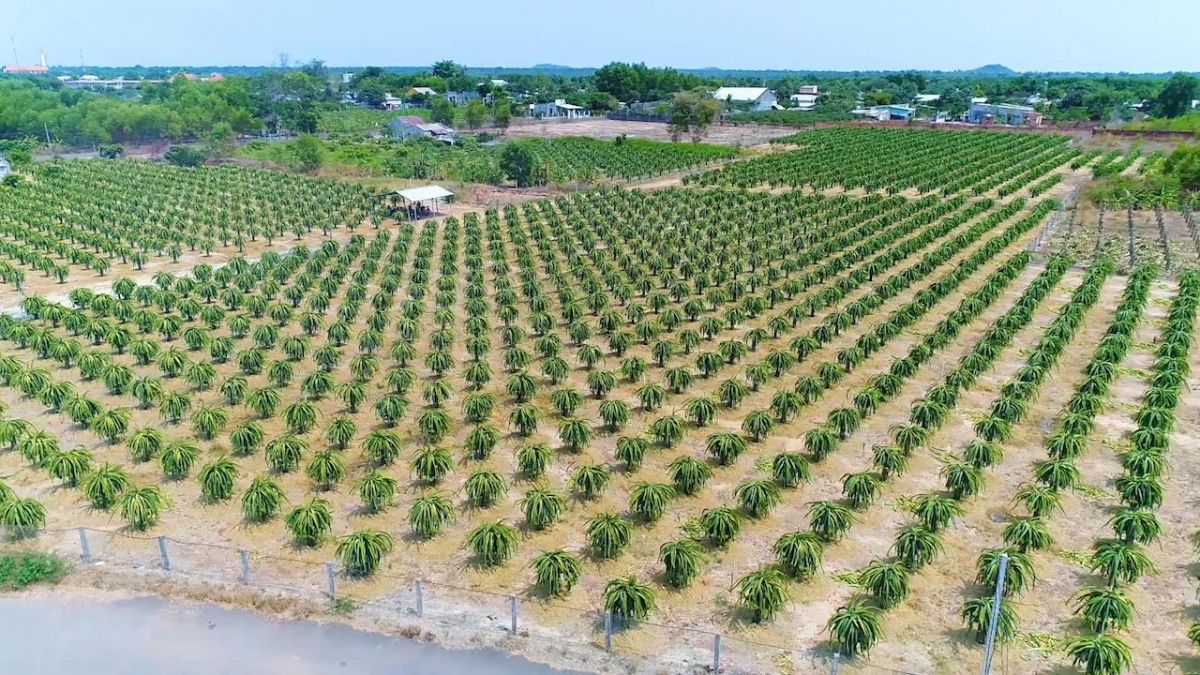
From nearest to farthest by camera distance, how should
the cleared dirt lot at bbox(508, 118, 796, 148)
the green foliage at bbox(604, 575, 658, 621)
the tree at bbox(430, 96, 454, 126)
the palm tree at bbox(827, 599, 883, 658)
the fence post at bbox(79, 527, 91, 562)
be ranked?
the palm tree at bbox(827, 599, 883, 658) → the green foliage at bbox(604, 575, 658, 621) → the fence post at bbox(79, 527, 91, 562) → the cleared dirt lot at bbox(508, 118, 796, 148) → the tree at bbox(430, 96, 454, 126)

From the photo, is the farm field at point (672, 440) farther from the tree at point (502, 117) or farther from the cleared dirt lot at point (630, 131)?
the tree at point (502, 117)

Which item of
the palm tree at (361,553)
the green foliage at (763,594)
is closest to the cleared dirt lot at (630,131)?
the green foliage at (763,594)

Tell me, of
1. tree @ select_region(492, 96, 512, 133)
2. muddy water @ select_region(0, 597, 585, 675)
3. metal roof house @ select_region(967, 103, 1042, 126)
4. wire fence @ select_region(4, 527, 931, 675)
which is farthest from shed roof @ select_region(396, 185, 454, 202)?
metal roof house @ select_region(967, 103, 1042, 126)

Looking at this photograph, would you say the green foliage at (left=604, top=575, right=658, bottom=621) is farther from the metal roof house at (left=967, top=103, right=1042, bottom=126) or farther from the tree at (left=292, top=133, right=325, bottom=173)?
the metal roof house at (left=967, top=103, right=1042, bottom=126)

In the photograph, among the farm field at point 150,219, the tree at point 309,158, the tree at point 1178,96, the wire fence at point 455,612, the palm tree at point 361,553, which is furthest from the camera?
the tree at point 1178,96

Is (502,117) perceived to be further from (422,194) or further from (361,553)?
(361,553)

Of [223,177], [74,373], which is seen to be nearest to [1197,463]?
[74,373]
